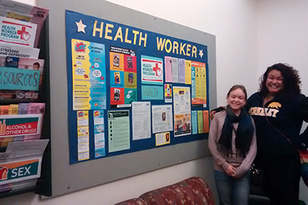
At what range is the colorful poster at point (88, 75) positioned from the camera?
4.43 feet

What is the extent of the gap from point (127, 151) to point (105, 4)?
100 centimetres

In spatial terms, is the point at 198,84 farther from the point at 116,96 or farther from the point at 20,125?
the point at 20,125

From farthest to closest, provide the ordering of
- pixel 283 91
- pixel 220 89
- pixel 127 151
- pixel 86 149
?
pixel 220 89, pixel 283 91, pixel 127 151, pixel 86 149

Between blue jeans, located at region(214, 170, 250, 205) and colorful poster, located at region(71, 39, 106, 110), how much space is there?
1235 mm

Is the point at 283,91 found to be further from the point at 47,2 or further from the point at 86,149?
the point at 47,2

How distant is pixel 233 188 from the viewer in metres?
1.97

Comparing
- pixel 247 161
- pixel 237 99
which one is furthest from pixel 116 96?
pixel 247 161

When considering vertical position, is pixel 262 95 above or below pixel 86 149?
above

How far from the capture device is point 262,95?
7.16 ft

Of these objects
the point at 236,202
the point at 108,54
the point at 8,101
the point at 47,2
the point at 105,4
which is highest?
the point at 105,4

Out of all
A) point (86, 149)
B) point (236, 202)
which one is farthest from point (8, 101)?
point (236, 202)

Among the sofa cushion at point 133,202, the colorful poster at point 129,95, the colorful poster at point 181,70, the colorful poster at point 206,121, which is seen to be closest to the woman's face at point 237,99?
the colorful poster at point 206,121

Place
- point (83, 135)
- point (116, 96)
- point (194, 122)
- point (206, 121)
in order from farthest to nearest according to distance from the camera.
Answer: point (206, 121) → point (194, 122) → point (116, 96) → point (83, 135)

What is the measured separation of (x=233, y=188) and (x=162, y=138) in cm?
78
